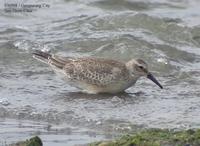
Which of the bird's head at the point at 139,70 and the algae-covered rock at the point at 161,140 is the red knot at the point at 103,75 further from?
the algae-covered rock at the point at 161,140

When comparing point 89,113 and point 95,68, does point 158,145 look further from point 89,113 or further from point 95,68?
point 95,68

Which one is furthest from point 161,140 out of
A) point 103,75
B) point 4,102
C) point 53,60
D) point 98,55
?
point 98,55

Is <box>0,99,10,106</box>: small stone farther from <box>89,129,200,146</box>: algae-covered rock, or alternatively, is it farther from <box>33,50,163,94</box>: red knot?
<box>89,129,200,146</box>: algae-covered rock

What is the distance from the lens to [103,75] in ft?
33.1

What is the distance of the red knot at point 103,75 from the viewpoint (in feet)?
33.1

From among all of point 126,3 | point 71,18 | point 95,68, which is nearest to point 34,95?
point 95,68

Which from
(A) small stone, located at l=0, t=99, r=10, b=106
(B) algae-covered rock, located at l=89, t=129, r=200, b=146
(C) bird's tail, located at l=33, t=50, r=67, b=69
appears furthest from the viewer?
(C) bird's tail, located at l=33, t=50, r=67, b=69

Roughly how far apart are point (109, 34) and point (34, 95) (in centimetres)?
354

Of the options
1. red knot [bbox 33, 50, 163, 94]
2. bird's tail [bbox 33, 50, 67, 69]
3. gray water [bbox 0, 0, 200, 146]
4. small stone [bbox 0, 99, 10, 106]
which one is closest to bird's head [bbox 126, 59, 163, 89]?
red knot [bbox 33, 50, 163, 94]

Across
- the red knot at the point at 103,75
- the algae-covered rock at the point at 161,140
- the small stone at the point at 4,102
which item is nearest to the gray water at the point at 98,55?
the small stone at the point at 4,102

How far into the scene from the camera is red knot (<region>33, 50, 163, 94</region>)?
10078 mm

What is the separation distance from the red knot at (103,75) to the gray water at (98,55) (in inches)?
6.1

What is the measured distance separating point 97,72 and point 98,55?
6.52ft

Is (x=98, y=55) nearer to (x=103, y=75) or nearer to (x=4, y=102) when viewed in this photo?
(x=103, y=75)
